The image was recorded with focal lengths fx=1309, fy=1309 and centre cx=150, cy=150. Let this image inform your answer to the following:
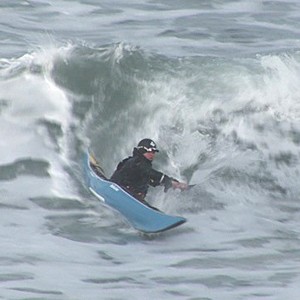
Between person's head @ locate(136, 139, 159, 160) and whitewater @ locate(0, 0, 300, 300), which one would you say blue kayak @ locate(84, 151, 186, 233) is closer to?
whitewater @ locate(0, 0, 300, 300)

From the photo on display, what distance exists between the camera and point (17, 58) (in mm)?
19906

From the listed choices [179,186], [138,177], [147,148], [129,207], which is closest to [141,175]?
[138,177]

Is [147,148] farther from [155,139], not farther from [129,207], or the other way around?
[155,139]

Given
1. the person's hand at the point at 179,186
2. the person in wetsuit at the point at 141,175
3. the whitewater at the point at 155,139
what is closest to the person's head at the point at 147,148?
the person in wetsuit at the point at 141,175

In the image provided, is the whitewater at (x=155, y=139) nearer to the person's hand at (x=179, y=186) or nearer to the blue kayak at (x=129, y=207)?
the blue kayak at (x=129, y=207)

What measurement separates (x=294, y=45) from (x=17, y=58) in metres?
5.41

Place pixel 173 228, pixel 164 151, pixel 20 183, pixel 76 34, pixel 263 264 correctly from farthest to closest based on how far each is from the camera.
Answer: pixel 76 34 → pixel 164 151 → pixel 20 183 → pixel 173 228 → pixel 263 264

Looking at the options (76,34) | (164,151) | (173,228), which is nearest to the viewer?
(173,228)

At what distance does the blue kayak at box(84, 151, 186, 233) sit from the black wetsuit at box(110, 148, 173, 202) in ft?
0.53

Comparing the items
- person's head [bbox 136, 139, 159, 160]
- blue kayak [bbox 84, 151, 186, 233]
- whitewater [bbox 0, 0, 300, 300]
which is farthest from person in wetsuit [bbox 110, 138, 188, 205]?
whitewater [bbox 0, 0, 300, 300]

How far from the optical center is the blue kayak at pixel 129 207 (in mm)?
14781

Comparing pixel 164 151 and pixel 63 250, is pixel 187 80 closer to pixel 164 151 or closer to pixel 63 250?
pixel 164 151

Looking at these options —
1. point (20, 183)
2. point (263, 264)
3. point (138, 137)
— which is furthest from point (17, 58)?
point (263, 264)

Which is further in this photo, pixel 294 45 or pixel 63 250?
pixel 294 45
